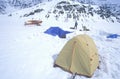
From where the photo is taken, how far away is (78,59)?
30.2 ft

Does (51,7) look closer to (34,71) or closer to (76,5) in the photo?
(76,5)

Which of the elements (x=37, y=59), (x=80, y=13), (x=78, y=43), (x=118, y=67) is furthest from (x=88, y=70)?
(x=80, y=13)

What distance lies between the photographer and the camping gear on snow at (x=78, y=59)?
352 inches

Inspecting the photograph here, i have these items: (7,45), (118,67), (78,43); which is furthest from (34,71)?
(7,45)

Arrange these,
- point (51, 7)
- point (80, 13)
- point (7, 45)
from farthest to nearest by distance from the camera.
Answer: point (51, 7) < point (80, 13) < point (7, 45)

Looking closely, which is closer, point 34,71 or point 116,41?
point 34,71

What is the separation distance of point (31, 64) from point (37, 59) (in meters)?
0.94

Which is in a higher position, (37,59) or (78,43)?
(78,43)

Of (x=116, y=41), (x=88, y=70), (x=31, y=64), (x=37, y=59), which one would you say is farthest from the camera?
(x=116, y=41)

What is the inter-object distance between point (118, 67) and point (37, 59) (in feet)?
17.5

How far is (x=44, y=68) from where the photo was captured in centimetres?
984

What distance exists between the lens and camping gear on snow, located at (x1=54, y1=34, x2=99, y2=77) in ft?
29.4

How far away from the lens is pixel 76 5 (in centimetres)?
6469

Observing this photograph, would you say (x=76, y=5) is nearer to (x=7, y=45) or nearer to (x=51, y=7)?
(x=51, y=7)
